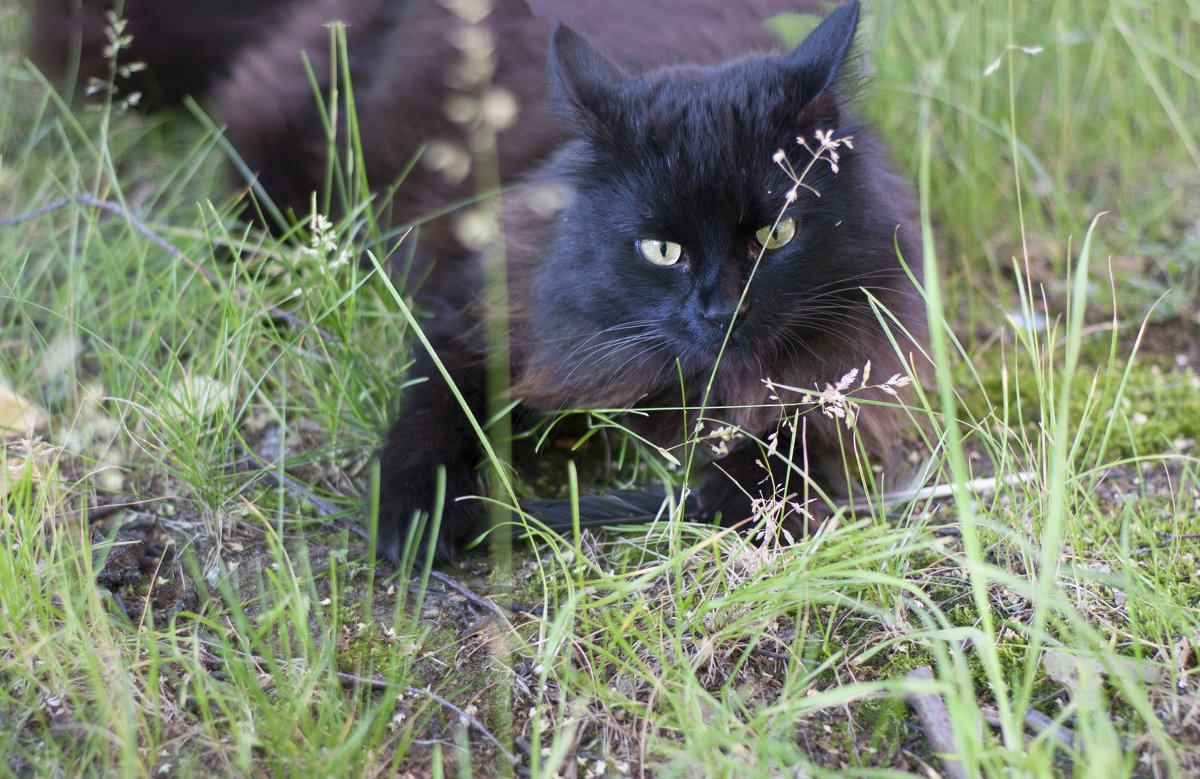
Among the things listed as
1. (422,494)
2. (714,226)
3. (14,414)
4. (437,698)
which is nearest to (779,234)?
(714,226)

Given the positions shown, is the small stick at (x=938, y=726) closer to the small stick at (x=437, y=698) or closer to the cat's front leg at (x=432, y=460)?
the small stick at (x=437, y=698)

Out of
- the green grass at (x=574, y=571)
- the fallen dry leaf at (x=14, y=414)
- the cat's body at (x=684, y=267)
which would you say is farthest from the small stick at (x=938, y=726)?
the fallen dry leaf at (x=14, y=414)

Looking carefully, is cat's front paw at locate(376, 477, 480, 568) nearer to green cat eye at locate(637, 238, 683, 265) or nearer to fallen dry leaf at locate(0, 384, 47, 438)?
green cat eye at locate(637, 238, 683, 265)

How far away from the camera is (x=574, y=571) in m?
1.58

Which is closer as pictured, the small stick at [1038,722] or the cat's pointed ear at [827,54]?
the small stick at [1038,722]

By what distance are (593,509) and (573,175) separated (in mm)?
676

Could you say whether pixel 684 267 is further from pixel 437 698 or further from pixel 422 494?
pixel 437 698

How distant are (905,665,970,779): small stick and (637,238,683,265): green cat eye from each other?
0.82 metres

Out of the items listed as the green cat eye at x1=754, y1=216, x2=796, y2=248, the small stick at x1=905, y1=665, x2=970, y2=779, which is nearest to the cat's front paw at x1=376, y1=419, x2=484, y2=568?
the green cat eye at x1=754, y1=216, x2=796, y2=248

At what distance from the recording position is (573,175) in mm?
1771

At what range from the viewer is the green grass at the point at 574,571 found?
48.4 inches

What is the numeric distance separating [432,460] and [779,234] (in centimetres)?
81

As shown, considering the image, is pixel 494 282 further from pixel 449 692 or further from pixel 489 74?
pixel 449 692

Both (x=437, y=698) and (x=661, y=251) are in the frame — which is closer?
(x=437, y=698)
